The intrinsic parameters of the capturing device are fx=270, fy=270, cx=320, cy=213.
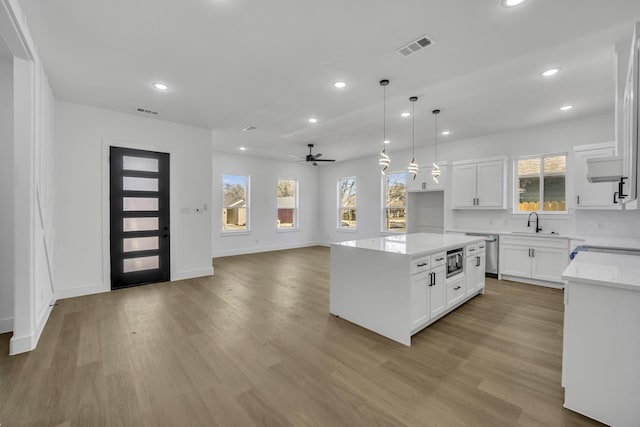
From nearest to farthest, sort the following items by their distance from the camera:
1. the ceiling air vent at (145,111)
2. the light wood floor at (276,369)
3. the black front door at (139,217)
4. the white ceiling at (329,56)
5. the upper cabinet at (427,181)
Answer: the light wood floor at (276,369) → the white ceiling at (329,56) → the ceiling air vent at (145,111) → the black front door at (139,217) → the upper cabinet at (427,181)

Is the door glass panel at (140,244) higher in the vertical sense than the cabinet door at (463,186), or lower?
lower

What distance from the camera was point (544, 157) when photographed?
5383 millimetres

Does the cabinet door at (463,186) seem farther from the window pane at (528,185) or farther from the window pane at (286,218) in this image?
the window pane at (286,218)

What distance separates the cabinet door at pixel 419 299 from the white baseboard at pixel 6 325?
451cm

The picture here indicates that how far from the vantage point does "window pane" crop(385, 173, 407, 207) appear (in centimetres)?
791

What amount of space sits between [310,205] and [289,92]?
20.6 ft

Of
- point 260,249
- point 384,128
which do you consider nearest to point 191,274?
point 260,249

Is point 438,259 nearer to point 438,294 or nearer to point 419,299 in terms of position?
point 438,294

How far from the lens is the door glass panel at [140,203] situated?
480cm

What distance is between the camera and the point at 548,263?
4848mm

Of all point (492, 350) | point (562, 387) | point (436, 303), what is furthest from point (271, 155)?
point (562, 387)

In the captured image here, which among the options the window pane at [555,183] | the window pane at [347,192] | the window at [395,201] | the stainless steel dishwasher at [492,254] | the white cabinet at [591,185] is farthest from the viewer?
the window pane at [347,192]

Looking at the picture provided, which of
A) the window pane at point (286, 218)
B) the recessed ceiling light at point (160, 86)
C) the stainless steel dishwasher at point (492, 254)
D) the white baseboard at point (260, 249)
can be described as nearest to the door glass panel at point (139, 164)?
the recessed ceiling light at point (160, 86)

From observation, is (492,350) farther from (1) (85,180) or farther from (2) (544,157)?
(1) (85,180)
